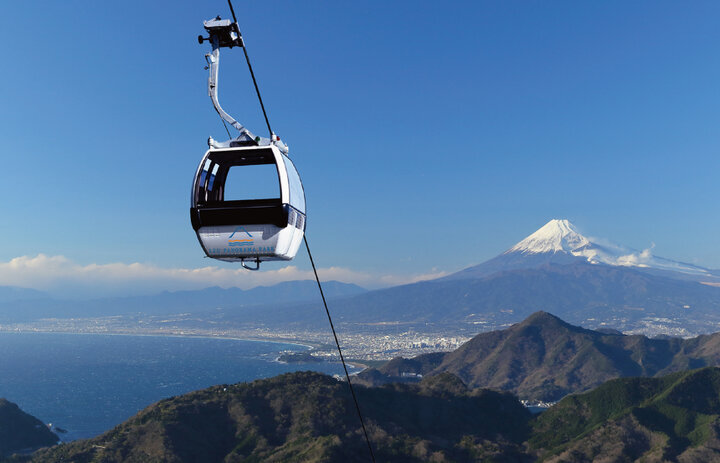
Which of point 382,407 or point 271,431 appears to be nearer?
point 271,431

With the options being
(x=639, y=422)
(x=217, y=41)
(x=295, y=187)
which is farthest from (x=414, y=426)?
(x=217, y=41)

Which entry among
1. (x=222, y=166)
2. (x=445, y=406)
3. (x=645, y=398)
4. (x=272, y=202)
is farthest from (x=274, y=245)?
(x=645, y=398)

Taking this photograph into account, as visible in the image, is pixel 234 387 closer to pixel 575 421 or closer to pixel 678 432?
pixel 575 421

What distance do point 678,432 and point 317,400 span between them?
83.9 m

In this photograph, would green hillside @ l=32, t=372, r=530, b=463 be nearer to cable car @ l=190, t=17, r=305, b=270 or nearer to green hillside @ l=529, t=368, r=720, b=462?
green hillside @ l=529, t=368, r=720, b=462

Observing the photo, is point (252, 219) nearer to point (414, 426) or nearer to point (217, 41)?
point (217, 41)

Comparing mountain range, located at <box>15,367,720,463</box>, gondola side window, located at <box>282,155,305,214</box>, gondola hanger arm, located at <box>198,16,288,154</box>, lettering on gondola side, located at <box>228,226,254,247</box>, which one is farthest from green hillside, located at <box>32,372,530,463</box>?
gondola hanger arm, located at <box>198,16,288,154</box>

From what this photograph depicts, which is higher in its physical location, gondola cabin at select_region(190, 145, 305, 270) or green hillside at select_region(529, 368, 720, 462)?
gondola cabin at select_region(190, 145, 305, 270)

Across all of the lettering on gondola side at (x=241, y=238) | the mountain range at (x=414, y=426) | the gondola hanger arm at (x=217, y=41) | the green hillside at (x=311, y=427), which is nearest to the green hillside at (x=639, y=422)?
the mountain range at (x=414, y=426)

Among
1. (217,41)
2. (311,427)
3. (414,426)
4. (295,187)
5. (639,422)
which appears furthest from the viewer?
(414,426)

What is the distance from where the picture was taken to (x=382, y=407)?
13500 cm

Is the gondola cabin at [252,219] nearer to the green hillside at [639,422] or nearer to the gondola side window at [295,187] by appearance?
the gondola side window at [295,187]

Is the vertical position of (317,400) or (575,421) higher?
(317,400)

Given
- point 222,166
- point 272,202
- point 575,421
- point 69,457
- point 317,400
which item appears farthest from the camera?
point 575,421
